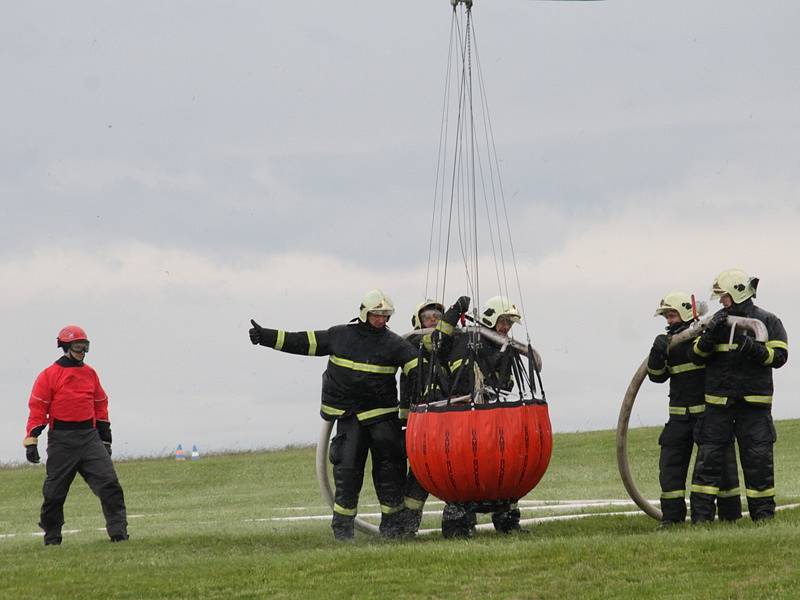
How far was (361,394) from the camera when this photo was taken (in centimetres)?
1388

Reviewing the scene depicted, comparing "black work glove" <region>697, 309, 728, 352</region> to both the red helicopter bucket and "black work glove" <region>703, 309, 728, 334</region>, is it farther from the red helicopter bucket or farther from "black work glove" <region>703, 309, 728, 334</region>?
the red helicopter bucket

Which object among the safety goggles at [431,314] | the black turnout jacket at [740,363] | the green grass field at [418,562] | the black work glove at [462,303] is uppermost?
the safety goggles at [431,314]

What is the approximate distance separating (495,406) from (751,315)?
270 cm

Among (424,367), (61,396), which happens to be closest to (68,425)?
(61,396)

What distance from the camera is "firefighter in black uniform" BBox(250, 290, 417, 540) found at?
13898 mm

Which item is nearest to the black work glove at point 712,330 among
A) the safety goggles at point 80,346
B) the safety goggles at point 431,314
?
the safety goggles at point 431,314

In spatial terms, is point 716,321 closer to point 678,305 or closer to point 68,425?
point 678,305

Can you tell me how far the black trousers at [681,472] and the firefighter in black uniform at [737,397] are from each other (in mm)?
216

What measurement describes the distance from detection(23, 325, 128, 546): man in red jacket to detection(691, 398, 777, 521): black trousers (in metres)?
6.33

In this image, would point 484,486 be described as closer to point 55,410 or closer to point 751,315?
point 751,315

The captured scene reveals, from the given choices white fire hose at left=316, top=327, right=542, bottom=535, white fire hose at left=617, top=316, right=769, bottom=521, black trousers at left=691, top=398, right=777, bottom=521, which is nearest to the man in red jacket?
white fire hose at left=316, top=327, right=542, bottom=535

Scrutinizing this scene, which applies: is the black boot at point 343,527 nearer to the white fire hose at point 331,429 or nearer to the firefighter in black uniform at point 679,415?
the white fire hose at point 331,429

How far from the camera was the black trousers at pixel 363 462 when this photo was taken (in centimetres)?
1392

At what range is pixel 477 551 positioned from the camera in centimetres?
1129
